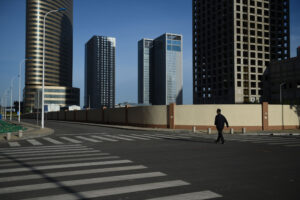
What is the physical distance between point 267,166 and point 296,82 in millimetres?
71236

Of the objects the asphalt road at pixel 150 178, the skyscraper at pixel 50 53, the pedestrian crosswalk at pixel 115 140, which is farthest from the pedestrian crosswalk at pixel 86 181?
the skyscraper at pixel 50 53

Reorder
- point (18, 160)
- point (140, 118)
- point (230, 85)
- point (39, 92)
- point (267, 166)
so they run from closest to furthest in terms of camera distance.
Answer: point (267, 166) → point (18, 160) → point (39, 92) → point (140, 118) → point (230, 85)

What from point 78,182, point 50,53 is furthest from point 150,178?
point 50,53

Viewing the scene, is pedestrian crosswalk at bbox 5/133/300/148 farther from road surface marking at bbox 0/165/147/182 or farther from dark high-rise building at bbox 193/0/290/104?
dark high-rise building at bbox 193/0/290/104

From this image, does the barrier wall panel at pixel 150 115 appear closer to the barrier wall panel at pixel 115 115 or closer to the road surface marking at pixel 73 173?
the barrier wall panel at pixel 115 115

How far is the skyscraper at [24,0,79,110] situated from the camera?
464ft

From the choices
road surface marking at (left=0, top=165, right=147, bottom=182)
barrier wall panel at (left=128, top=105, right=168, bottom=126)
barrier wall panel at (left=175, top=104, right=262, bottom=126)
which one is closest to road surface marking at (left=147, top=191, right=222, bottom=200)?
road surface marking at (left=0, top=165, right=147, bottom=182)

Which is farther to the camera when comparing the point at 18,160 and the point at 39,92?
the point at 39,92

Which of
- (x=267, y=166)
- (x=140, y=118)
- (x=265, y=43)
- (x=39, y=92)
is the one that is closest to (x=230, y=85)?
(x=265, y=43)

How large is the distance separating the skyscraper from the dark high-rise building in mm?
80994

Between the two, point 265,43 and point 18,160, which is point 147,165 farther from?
point 265,43

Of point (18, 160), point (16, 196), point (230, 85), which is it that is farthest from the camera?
point (230, 85)

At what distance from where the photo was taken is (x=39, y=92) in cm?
2489

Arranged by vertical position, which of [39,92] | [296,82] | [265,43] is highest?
[265,43]
